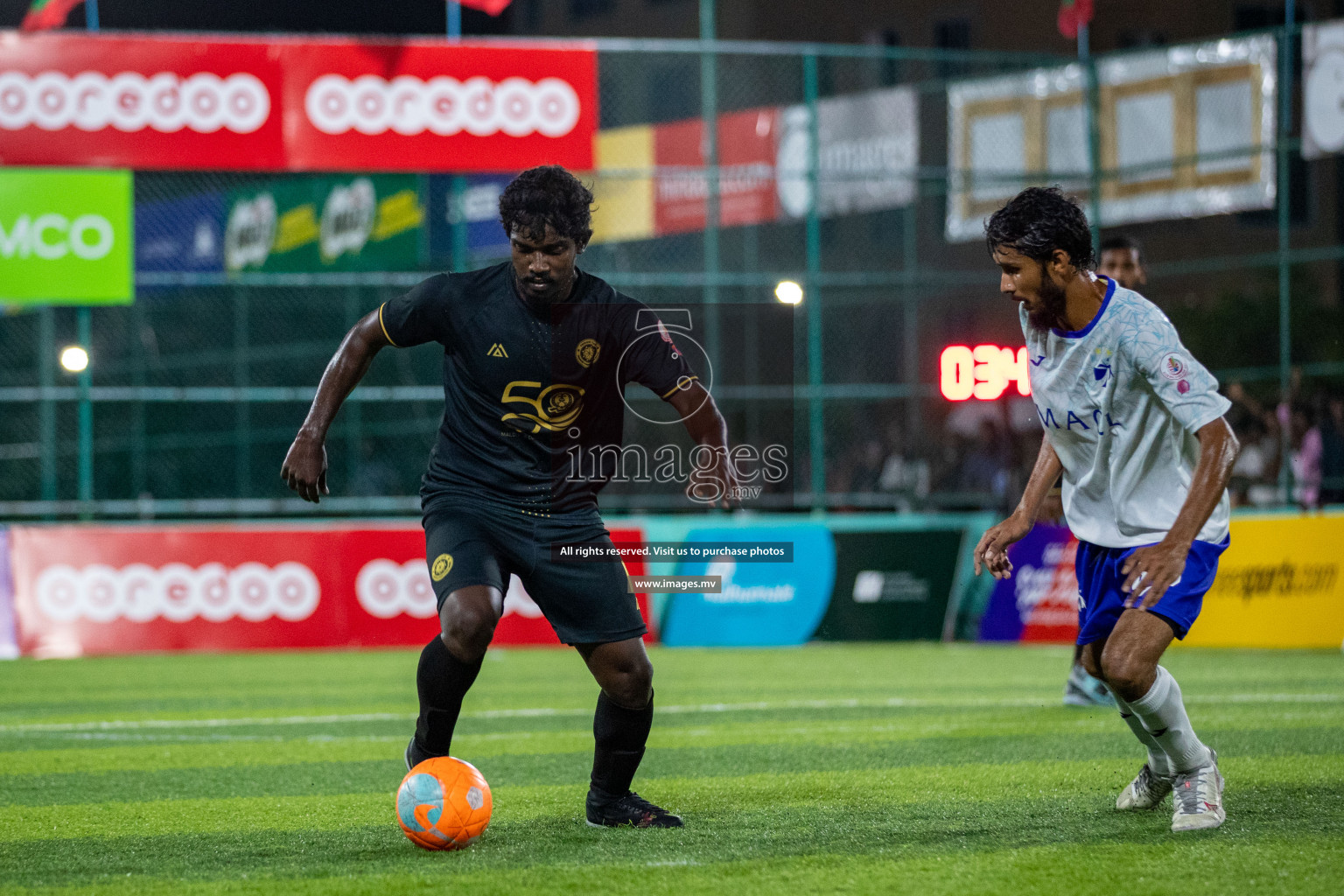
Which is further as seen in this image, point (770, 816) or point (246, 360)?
point (246, 360)

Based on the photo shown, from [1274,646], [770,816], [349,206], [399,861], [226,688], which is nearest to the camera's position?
[399,861]

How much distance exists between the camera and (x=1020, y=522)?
17.3ft

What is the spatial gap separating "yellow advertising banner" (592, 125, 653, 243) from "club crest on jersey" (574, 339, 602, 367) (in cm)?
2183

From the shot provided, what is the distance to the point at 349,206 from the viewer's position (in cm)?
2678

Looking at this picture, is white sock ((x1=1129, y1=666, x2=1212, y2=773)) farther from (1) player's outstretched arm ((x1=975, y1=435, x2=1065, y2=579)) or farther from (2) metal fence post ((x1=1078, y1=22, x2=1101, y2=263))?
(2) metal fence post ((x1=1078, y1=22, x2=1101, y2=263))

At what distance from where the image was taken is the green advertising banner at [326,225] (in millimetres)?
26438

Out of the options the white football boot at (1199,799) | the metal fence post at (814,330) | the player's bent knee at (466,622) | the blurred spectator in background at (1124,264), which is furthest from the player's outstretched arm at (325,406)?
the metal fence post at (814,330)

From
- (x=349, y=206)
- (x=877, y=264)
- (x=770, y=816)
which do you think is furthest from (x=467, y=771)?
(x=877, y=264)

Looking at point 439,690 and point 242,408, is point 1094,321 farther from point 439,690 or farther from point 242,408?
point 242,408

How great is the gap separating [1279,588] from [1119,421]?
1015 cm

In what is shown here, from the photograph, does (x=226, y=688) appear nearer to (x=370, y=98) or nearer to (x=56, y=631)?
(x=56, y=631)

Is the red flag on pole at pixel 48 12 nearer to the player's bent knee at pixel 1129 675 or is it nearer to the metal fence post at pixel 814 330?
the metal fence post at pixel 814 330

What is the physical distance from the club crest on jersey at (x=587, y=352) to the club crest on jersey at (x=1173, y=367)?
1.71 meters

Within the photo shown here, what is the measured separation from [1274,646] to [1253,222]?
88.7 ft
